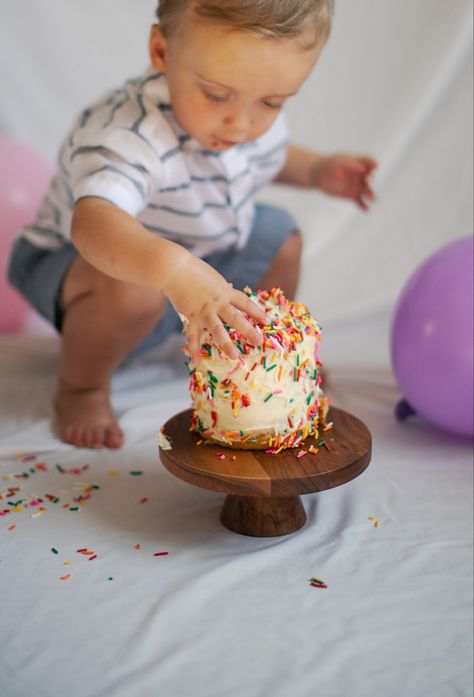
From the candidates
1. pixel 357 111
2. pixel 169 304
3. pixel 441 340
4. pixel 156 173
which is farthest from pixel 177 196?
pixel 357 111

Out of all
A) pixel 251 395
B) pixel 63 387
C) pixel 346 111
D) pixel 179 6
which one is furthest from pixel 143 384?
pixel 346 111

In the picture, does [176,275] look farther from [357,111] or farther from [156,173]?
[357,111]

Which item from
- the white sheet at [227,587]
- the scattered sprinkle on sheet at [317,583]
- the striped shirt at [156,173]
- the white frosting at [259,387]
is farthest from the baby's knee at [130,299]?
the scattered sprinkle on sheet at [317,583]

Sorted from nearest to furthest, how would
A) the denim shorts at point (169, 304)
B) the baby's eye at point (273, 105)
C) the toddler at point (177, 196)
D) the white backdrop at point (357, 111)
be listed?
the toddler at point (177, 196) → the baby's eye at point (273, 105) → the denim shorts at point (169, 304) → the white backdrop at point (357, 111)

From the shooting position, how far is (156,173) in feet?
4.28

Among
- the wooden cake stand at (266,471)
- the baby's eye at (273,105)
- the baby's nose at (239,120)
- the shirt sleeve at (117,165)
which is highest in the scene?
the baby's eye at (273,105)

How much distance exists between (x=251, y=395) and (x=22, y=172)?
1201 mm

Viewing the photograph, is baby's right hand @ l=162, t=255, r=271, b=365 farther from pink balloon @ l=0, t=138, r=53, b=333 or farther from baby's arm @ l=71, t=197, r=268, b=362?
pink balloon @ l=0, t=138, r=53, b=333

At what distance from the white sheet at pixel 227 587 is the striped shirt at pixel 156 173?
42cm

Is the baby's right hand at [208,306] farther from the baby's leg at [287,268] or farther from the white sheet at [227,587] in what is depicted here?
the baby's leg at [287,268]

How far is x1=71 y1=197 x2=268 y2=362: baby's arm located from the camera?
97 centimetres

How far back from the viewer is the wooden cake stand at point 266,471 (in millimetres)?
973

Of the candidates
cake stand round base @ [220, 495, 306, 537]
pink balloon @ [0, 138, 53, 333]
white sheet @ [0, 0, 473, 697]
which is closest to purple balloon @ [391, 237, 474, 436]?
white sheet @ [0, 0, 473, 697]

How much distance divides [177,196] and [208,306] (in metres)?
0.50
